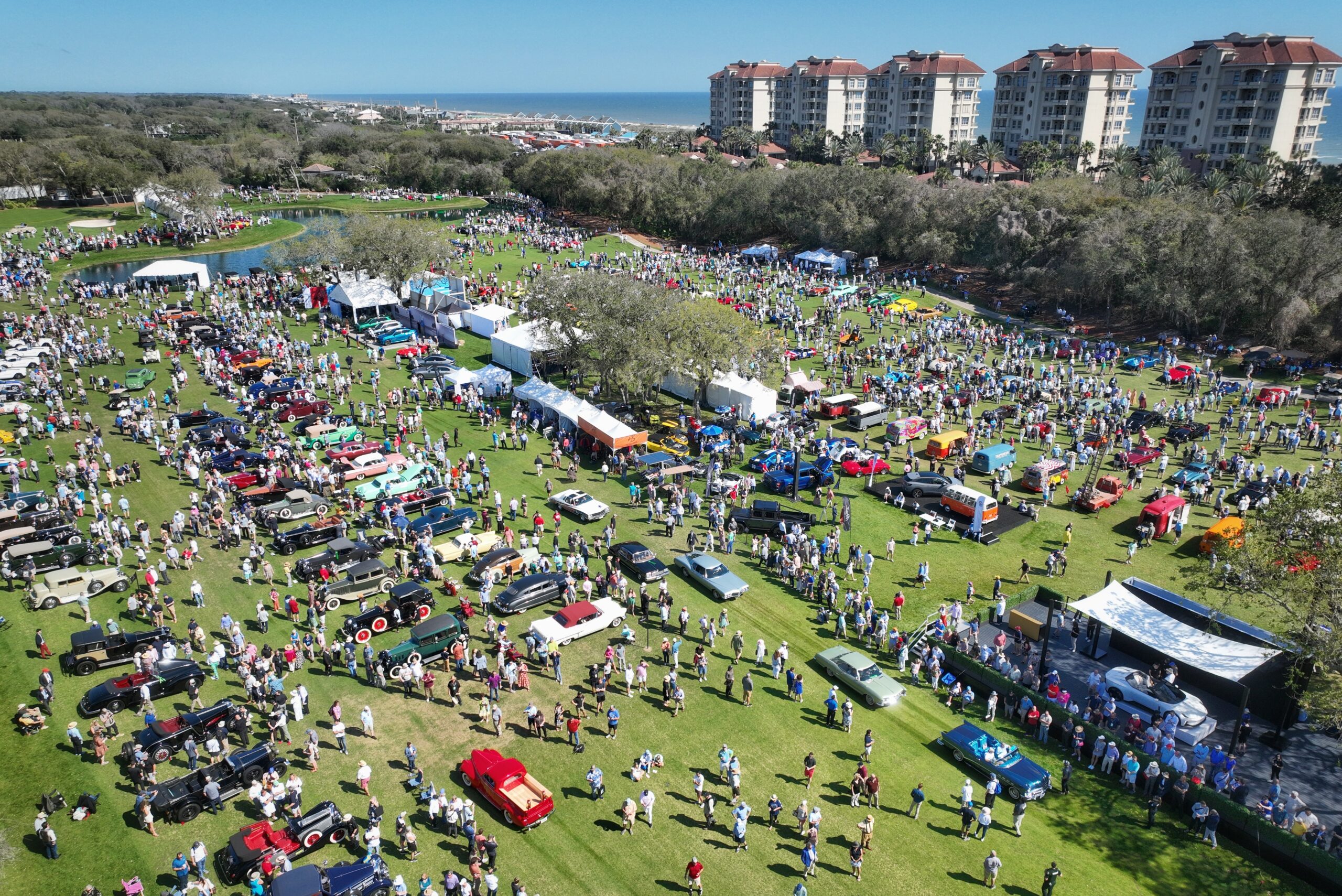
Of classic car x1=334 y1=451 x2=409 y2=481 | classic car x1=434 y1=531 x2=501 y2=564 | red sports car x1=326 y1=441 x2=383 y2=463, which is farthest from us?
red sports car x1=326 y1=441 x2=383 y2=463

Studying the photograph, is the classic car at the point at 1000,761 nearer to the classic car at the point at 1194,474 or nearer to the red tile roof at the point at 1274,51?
the classic car at the point at 1194,474

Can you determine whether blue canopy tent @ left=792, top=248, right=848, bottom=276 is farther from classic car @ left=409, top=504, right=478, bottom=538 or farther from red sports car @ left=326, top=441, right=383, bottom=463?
classic car @ left=409, top=504, right=478, bottom=538

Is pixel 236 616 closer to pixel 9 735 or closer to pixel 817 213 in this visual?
pixel 9 735

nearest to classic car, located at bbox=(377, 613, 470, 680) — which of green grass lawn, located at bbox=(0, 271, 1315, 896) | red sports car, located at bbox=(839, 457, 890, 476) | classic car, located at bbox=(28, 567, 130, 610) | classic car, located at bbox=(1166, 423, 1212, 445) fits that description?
green grass lawn, located at bbox=(0, 271, 1315, 896)

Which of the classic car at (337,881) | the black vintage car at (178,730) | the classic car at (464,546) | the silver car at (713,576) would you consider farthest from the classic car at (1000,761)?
the black vintage car at (178,730)

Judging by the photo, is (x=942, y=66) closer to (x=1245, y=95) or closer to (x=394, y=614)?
(x=1245, y=95)

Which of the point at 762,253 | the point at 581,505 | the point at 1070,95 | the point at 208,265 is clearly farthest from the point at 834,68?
the point at 581,505
